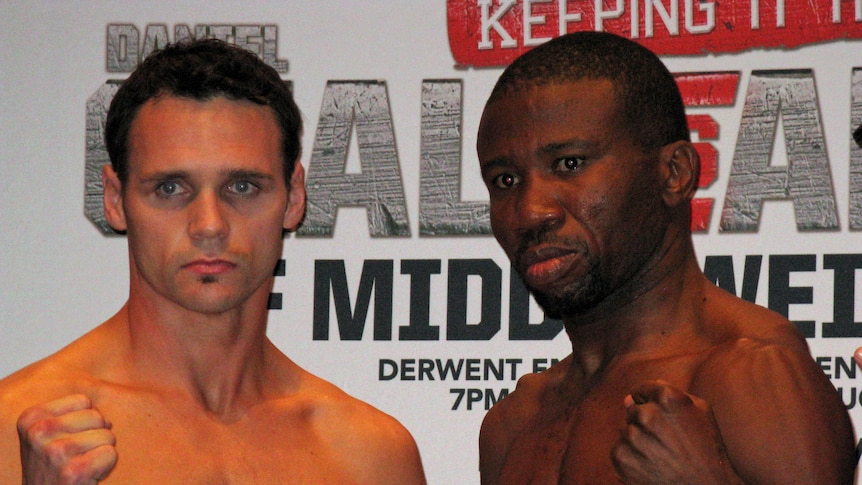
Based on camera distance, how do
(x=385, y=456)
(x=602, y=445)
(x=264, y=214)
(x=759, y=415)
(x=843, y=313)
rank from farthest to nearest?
(x=843, y=313) → (x=385, y=456) → (x=264, y=214) → (x=602, y=445) → (x=759, y=415)

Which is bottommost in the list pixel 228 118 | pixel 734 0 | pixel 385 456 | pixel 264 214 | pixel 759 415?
pixel 385 456

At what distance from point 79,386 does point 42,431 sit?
0.21 m

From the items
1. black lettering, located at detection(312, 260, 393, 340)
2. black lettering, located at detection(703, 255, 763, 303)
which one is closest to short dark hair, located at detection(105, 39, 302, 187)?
black lettering, located at detection(312, 260, 393, 340)

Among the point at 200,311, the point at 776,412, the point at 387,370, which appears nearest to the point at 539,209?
the point at 776,412

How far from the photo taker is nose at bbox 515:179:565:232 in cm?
196

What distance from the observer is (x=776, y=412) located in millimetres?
1725

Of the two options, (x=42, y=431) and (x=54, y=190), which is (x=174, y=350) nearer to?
(x=42, y=431)

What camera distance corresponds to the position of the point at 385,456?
7.32ft

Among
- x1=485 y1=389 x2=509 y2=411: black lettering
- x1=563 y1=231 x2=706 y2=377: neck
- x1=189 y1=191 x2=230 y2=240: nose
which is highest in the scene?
x1=189 y1=191 x2=230 y2=240: nose

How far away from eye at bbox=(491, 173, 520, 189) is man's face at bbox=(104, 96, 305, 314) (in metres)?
0.38

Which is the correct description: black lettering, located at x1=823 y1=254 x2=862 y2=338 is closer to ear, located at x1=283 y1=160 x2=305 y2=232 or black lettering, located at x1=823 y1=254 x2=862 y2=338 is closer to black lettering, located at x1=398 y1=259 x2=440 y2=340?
black lettering, located at x1=398 y1=259 x2=440 y2=340

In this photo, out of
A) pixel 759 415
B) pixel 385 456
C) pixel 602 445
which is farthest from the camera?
pixel 385 456

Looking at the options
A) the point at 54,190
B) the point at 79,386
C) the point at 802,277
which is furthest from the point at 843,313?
the point at 54,190

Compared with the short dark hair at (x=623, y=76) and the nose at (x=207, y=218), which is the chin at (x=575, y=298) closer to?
the short dark hair at (x=623, y=76)
